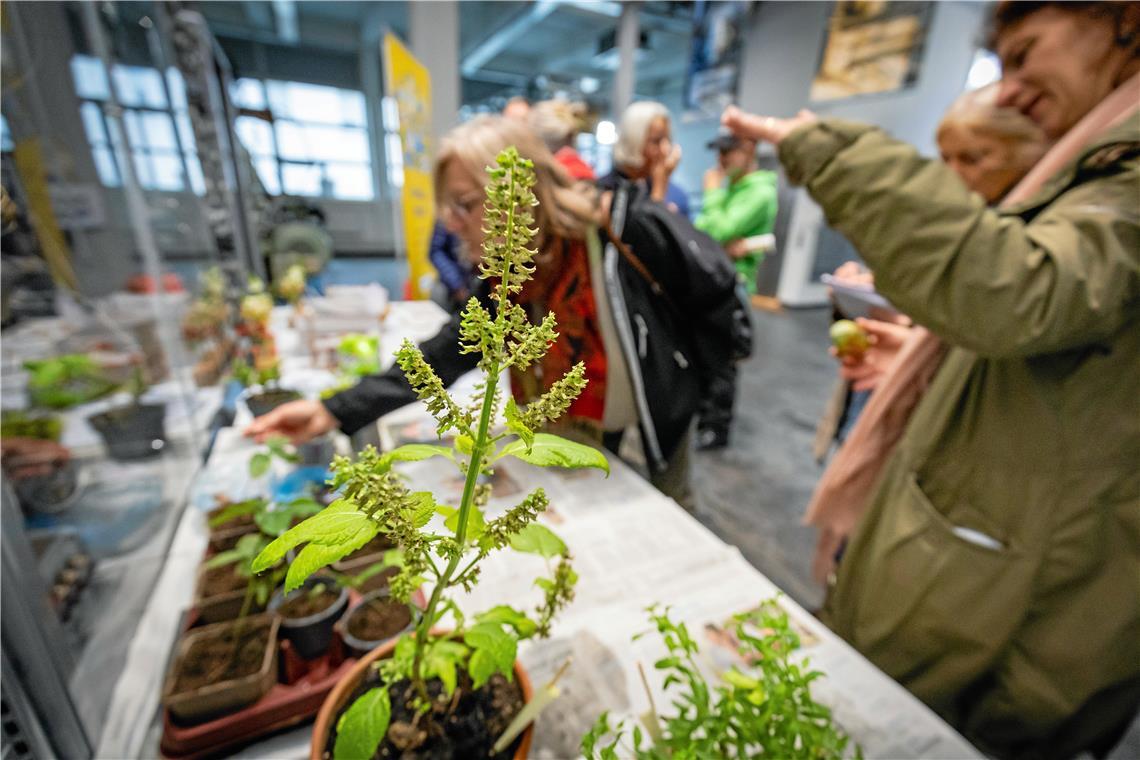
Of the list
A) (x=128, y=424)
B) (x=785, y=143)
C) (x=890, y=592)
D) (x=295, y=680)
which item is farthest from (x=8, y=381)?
(x=890, y=592)

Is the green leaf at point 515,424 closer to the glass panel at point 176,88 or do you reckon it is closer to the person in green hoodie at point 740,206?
the glass panel at point 176,88

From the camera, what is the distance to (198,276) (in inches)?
82.2

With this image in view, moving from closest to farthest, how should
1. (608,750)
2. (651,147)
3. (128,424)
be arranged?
(608,750)
(128,424)
(651,147)

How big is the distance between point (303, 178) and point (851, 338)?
1075cm

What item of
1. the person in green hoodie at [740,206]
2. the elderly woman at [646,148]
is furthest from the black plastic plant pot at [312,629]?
the person in green hoodie at [740,206]

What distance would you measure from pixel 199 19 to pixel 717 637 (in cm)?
285

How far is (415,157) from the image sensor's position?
3.25m

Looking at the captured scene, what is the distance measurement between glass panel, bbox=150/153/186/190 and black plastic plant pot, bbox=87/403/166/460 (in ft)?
2.97

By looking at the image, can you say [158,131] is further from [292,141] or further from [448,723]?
[292,141]

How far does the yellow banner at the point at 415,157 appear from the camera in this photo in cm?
297

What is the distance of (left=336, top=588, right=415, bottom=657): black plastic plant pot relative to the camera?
65 centimetres

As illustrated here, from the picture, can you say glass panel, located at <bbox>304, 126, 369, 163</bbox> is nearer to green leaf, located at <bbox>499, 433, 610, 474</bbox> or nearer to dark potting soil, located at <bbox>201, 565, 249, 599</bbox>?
dark potting soil, located at <bbox>201, 565, 249, 599</bbox>

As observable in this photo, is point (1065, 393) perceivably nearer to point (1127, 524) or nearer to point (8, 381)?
point (1127, 524)

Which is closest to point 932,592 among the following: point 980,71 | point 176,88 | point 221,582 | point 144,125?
point 221,582
